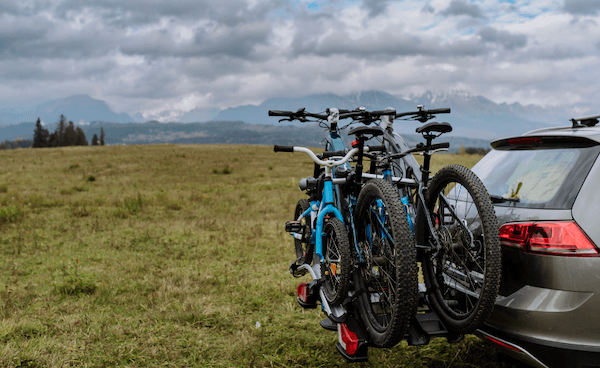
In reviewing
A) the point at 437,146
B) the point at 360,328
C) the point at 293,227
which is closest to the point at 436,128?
the point at 437,146

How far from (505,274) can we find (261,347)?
8.33 ft

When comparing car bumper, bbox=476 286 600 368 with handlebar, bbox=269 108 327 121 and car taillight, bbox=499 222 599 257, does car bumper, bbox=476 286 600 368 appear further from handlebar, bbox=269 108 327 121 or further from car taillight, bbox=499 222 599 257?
handlebar, bbox=269 108 327 121

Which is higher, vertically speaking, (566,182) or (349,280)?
(566,182)

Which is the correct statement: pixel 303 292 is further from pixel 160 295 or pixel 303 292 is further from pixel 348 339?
pixel 160 295

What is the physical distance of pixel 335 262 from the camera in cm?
338

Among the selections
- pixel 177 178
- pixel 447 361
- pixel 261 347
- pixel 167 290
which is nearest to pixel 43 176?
pixel 177 178

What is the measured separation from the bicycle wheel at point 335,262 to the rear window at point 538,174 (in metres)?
1.24

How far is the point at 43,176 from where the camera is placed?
2138cm

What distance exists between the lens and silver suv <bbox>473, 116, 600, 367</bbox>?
2.33 metres

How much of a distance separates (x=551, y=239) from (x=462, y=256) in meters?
0.56

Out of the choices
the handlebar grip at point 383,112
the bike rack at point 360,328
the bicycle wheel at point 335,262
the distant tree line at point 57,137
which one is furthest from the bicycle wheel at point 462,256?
the distant tree line at point 57,137

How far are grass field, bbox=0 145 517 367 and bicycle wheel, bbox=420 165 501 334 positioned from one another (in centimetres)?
121

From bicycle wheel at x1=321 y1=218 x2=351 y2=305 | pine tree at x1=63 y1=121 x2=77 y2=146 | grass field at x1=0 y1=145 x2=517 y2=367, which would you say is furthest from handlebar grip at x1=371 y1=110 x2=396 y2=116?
pine tree at x1=63 y1=121 x2=77 y2=146

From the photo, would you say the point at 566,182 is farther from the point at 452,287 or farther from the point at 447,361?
the point at 447,361
